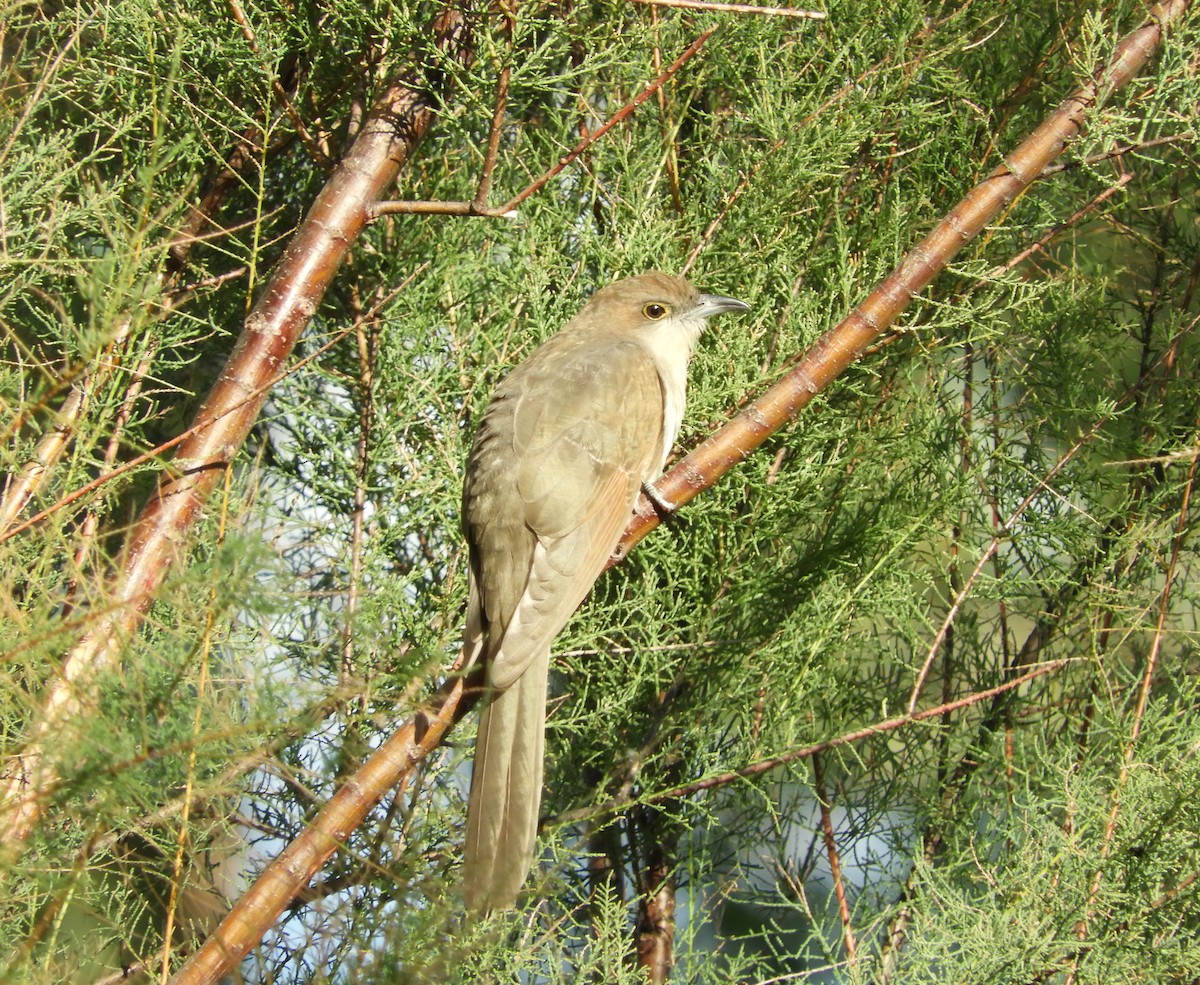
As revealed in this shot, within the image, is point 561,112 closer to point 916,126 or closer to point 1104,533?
point 916,126

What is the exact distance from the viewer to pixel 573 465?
3.47 meters

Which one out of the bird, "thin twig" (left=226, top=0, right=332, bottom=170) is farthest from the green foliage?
the bird

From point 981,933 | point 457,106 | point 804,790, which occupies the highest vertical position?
point 457,106

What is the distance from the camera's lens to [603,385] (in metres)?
3.66

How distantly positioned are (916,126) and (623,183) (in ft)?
2.91

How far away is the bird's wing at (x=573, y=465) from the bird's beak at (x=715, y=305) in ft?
0.73

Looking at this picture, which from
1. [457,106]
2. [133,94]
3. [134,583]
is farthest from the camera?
[457,106]

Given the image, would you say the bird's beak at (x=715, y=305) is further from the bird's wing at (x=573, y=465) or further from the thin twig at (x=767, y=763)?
the thin twig at (x=767, y=763)

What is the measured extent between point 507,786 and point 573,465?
0.99 metres

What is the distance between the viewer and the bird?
2.87m

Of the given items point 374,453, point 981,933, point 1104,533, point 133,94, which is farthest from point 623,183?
point 981,933

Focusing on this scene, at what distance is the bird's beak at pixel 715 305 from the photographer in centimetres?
356

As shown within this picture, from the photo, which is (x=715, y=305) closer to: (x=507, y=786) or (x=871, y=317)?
(x=871, y=317)

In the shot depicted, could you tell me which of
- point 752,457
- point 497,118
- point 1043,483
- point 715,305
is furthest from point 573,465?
point 1043,483
